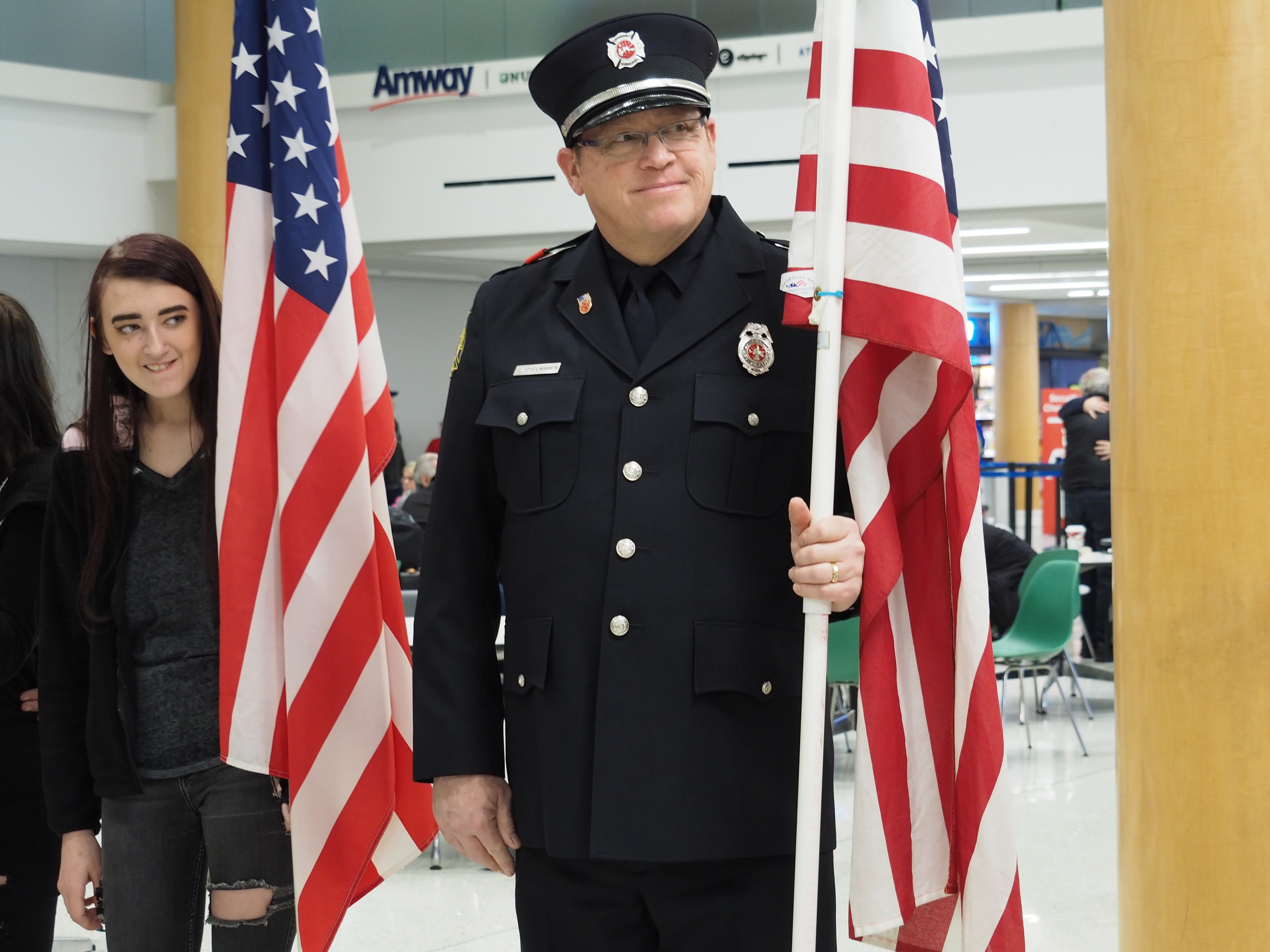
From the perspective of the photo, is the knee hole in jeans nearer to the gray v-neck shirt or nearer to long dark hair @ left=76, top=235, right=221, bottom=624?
the gray v-neck shirt

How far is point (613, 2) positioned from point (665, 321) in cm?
950

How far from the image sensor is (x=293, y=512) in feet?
7.36

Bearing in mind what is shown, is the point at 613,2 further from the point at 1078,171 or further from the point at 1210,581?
the point at 1210,581

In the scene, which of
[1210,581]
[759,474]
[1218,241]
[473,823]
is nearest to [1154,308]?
[1218,241]

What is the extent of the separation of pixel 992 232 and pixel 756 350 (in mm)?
9959

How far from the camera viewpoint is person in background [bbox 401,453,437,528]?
7961 mm

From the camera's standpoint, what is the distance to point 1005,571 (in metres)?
6.32

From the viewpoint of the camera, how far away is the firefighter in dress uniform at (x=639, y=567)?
1562mm

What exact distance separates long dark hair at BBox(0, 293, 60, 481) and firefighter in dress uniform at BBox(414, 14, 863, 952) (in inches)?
44.4

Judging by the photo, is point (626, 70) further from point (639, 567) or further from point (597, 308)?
point (639, 567)

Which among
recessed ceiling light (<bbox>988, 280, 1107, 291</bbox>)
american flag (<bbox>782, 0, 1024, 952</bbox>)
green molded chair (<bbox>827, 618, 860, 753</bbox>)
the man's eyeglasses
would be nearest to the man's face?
the man's eyeglasses

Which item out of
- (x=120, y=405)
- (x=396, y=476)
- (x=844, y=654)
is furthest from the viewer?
(x=396, y=476)

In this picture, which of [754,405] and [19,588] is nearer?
[754,405]

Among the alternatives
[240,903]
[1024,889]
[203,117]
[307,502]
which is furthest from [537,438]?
[203,117]
